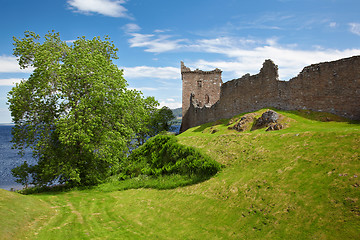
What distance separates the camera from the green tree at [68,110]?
2161 cm

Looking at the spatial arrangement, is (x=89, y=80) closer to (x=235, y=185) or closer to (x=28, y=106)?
(x=28, y=106)

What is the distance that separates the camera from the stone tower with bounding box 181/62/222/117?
53844mm

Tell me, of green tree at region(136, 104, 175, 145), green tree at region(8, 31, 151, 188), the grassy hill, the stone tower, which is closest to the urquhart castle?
the grassy hill

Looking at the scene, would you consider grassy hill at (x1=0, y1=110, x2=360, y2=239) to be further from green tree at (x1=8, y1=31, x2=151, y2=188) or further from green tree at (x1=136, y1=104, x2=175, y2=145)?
green tree at (x1=136, y1=104, x2=175, y2=145)

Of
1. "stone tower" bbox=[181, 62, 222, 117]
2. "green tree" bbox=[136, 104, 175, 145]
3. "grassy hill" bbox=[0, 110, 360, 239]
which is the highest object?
"stone tower" bbox=[181, 62, 222, 117]

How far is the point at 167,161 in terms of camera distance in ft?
74.8

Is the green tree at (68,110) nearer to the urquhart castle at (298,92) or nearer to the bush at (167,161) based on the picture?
the bush at (167,161)

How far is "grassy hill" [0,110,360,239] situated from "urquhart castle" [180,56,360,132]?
2.97 m

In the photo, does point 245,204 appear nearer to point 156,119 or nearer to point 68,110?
point 68,110

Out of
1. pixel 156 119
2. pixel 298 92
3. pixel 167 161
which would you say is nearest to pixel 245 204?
pixel 167 161

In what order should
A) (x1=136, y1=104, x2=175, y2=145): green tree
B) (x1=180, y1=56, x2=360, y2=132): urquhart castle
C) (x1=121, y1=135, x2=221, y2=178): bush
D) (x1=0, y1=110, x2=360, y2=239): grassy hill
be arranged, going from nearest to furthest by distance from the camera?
1. (x1=0, y1=110, x2=360, y2=239): grassy hill
2. (x1=121, y1=135, x2=221, y2=178): bush
3. (x1=180, y1=56, x2=360, y2=132): urquhart castle
4. (x1=136, y1=104, x2=175, y2=145): green tree

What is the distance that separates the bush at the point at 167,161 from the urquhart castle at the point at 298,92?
11778 millimetres

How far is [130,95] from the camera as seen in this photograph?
26016 millimetres

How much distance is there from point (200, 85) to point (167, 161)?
110ft
